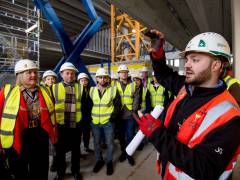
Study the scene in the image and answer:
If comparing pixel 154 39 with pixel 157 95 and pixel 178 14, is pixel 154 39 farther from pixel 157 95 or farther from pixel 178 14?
pixel 157 95

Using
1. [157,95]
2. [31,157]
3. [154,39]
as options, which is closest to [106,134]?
[31,157]

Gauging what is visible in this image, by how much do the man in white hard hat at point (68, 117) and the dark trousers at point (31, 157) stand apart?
516 mm

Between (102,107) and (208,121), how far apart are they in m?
2.53

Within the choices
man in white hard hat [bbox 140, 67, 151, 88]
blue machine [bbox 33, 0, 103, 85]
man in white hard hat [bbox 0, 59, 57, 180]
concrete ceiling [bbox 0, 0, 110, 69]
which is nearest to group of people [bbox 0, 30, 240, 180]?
man in white hard hat [bbox 0, 59, 57, 180]

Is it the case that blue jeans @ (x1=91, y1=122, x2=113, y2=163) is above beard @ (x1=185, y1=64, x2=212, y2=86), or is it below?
below

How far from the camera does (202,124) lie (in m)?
1.12

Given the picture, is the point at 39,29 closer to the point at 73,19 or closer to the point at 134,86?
the point at 134,86

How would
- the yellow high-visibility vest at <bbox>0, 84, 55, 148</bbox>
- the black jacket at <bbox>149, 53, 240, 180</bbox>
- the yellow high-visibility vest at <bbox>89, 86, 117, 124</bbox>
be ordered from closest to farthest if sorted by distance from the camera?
the black jacket at <bbox>149, 53, 240, 180</bbox>, the yellow high-visibility vest at <bbox>0, 84, 55, 148</bbox>, the yellow high-visibility vest at <bbox>89, 86, 117, 124</bbox>

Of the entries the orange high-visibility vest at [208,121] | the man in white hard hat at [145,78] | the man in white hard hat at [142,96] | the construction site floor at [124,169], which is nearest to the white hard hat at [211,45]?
the orange high-visibility vest at [208,121]

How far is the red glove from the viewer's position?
1.17 m

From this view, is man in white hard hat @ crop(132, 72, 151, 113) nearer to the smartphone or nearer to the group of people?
the group of people

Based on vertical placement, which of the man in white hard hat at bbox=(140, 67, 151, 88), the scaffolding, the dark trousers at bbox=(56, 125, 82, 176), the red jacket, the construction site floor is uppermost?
the scaffolding

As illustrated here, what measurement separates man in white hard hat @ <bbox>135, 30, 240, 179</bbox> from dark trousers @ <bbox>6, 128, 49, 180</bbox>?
1696 mm

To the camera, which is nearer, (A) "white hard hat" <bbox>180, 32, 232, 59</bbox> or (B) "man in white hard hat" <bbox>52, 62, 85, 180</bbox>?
(A) "white hard hat" <bbox>180, 32, 232, 59</bbox>
